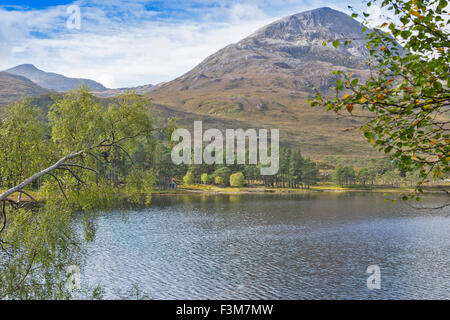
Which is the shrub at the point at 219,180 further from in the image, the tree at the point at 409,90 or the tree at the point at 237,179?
the tree at the point at 409,90

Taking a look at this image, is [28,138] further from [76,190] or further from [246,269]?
[246,269]

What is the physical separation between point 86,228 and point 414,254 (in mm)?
37295

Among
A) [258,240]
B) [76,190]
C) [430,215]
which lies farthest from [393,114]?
[430,215]

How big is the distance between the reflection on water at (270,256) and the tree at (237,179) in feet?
229

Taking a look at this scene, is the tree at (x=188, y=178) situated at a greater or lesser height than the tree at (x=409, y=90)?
lesser

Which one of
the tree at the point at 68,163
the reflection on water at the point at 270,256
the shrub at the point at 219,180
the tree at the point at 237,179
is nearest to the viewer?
the tree at the point at 68,163

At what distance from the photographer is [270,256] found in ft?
137

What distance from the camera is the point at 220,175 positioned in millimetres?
143000

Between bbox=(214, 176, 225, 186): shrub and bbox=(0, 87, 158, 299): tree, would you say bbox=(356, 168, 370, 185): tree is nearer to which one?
bbox=(214, 176, 225, 186): shrub

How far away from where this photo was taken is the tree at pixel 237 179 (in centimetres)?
14125

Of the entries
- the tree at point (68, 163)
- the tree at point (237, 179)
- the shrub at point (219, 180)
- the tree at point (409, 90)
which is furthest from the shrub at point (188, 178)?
the tree at point (409, 90)

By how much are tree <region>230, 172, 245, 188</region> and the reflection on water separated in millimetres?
69817

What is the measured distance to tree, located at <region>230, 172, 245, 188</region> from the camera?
463 ft

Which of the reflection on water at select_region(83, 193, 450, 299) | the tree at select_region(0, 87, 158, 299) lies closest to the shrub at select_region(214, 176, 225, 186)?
the reflection on water at select_region(83, 193, 450, 299)
